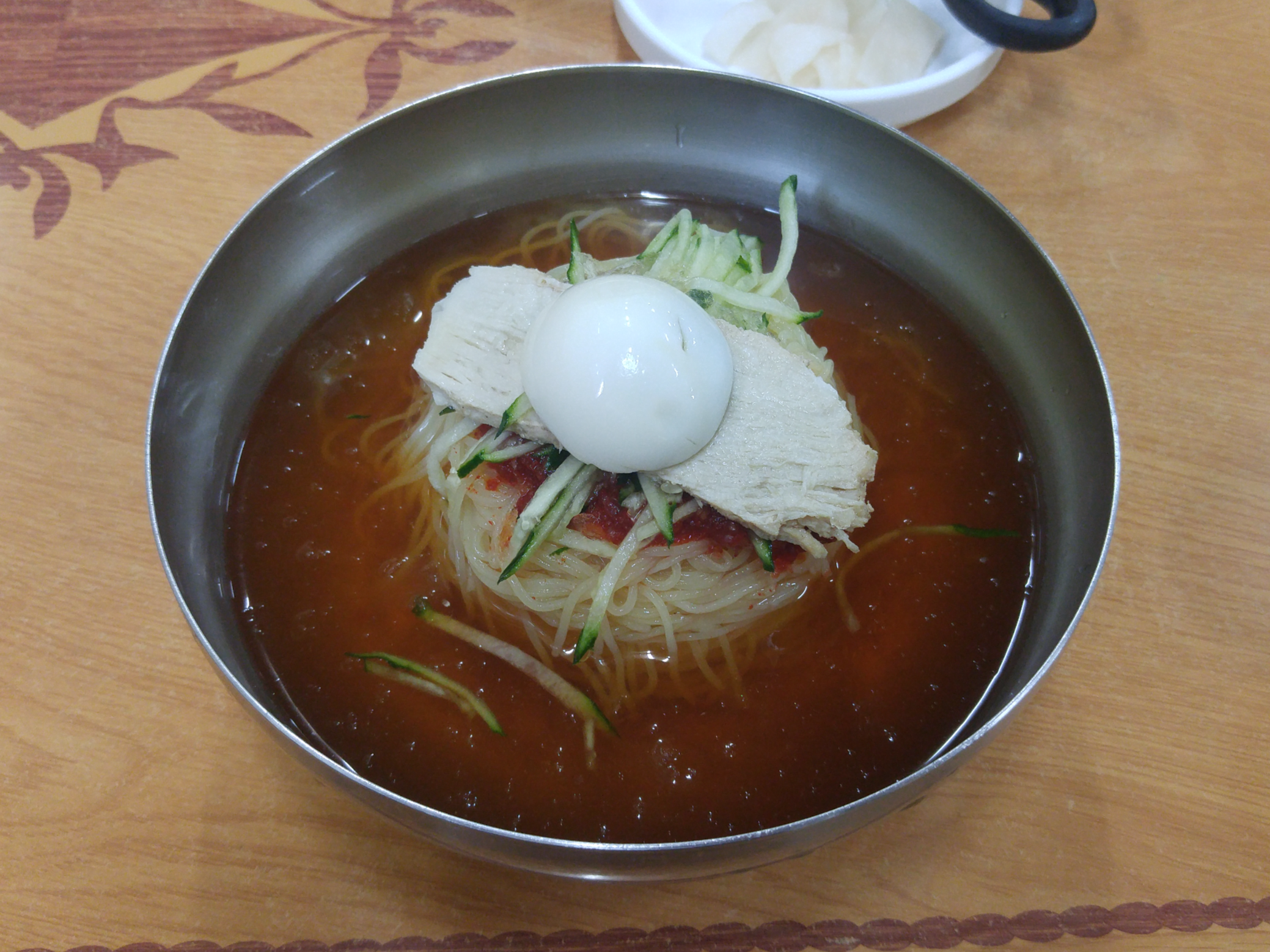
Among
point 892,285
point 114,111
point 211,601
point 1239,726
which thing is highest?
point 114,111

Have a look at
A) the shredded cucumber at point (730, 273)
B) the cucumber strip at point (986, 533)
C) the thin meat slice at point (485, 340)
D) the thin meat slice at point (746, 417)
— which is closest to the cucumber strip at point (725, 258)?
the shredded cucumber at point (730, 273)

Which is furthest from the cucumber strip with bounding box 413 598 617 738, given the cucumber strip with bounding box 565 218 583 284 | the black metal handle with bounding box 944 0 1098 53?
the black metal handle with bounding box 944 0 1098 53

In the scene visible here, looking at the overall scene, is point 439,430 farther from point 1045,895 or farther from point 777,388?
point 1045,895

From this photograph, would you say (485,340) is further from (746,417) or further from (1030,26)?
(1030,26)

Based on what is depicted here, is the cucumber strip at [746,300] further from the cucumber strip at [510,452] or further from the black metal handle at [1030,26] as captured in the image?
the black metal handle at [1030,26]

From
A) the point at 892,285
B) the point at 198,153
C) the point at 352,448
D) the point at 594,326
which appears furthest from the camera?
the point at 198,153

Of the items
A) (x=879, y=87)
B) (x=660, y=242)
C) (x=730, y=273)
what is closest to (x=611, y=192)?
(x=660, y=242)

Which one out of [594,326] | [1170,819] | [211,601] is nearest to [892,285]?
[594,326]
